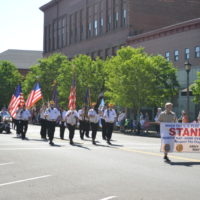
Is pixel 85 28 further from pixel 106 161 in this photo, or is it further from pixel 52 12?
pixel 106 161

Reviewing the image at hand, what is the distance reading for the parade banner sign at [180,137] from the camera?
50.4 feet

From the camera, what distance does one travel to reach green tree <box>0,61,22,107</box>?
89.0 meters

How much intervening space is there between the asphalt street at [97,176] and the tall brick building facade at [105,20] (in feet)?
159

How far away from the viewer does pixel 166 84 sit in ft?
152

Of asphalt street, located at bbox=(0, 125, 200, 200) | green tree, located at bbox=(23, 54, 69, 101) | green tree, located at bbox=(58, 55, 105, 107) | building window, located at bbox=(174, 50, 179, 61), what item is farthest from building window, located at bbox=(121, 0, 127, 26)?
asphalt street, located at bbox=(0, 125, 200, 200)

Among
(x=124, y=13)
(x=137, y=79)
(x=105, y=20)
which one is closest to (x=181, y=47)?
(x=137, y=79)

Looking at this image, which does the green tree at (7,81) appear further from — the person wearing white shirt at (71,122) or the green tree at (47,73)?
the person wearing white shirt at (71,122)

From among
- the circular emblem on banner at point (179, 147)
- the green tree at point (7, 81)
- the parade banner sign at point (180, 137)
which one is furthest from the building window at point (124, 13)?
the circular emblem on banner at point (179, 147)

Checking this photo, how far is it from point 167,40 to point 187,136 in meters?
39.0

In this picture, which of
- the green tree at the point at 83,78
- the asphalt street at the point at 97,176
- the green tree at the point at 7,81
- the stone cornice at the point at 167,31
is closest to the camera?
the asphalt street at the point at 97,176

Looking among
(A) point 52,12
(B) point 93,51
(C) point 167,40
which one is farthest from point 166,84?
(A) point 52,12

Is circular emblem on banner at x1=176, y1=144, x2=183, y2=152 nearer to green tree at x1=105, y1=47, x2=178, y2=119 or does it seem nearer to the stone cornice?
green tree at x1=105, y1=47, x2=178, y2=119

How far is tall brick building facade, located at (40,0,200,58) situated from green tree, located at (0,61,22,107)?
8899 millimetres

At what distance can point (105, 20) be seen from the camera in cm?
7050
